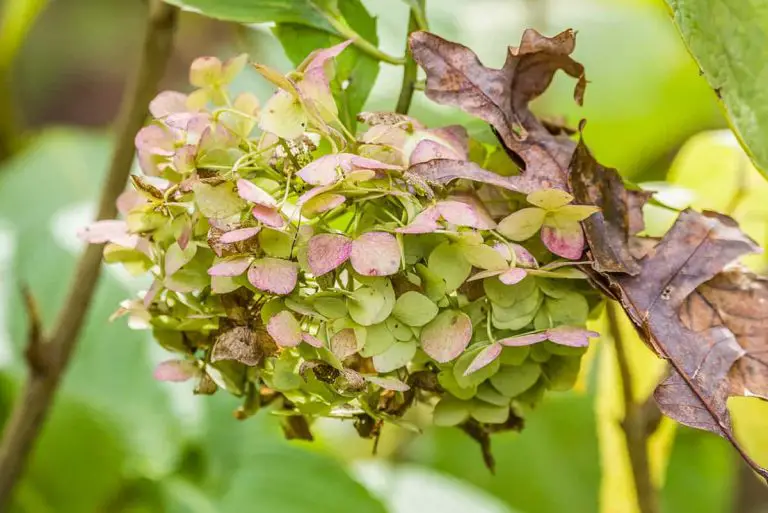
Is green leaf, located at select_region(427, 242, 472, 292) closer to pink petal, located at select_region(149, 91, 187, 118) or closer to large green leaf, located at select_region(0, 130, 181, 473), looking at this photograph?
pink petal, located at select_region(149, 91, 187, 118)

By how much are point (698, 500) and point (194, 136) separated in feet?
2.58

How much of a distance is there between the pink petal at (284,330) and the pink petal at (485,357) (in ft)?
0.17

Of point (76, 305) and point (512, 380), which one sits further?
point (76, 305)

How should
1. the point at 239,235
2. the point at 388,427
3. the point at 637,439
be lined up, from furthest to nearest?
the point at 388,427
the point at 637,439
the point at 239,235

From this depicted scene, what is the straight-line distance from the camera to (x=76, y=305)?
20.4 inches

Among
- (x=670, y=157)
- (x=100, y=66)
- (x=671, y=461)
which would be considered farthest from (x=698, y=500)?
(x=100, y=66)

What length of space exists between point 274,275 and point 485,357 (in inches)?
2.7

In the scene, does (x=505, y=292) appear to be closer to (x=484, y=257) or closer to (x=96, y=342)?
(x=484, y=257)

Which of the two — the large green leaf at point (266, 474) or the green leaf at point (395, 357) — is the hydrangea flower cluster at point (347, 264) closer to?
the green leaf at point (395, 357)

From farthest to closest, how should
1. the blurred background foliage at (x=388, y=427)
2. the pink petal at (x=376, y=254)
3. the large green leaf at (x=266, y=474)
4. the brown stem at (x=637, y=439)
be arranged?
the large green leaf at (x=266, y=474), the blurred background foliage at (x=388, y=427), the brown stem at (x=637, y=439), the pink petal at (x=376, y=254)

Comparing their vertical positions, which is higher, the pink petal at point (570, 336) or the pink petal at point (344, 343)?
the pink petal at point (570, 336)

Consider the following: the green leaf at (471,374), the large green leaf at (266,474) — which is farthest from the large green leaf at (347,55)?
the large green leaf at (266,474)

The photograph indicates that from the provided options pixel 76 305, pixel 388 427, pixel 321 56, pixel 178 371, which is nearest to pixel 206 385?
pixel 178 371

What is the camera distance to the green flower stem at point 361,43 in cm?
35
